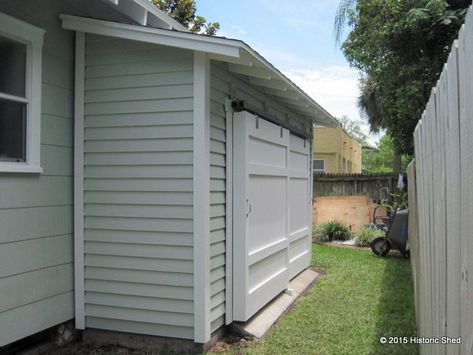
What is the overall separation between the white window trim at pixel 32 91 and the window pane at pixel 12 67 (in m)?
0.04

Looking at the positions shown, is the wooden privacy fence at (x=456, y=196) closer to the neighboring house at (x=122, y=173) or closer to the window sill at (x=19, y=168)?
the neighboring house at (x=122, y=173)

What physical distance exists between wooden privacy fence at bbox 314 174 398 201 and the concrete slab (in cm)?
915

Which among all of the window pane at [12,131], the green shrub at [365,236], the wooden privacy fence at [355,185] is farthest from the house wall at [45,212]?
the wooden privacy fence at [355,185]

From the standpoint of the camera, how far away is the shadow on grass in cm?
454

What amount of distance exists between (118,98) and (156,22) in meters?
1.30

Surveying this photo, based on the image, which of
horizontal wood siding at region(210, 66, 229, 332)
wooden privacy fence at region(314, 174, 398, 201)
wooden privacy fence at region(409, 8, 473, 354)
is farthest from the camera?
wooden privacy fence at region(314, 174, 398, 201)

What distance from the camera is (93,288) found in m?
4.55

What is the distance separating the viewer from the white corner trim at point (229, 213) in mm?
4777

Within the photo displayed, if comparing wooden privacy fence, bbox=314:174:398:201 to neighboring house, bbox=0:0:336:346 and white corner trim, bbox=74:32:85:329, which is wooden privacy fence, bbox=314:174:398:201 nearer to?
neighboring house, bbox=0:0:336:346

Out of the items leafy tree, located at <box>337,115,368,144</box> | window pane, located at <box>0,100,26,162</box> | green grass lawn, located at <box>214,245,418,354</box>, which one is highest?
leafy tree, located at <box>337,115,368,144</box>

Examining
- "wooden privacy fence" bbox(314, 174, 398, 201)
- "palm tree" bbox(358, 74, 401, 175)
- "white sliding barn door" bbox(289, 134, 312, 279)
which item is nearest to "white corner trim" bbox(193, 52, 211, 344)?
"white sliding barn door" bbox(289, 134, 312, 279)

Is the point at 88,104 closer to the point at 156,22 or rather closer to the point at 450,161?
the point at 156,22

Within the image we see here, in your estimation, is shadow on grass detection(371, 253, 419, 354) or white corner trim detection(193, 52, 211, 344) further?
shadow on grass detection(371, 253, 419, 354)

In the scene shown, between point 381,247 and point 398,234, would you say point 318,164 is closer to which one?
point 381,247
